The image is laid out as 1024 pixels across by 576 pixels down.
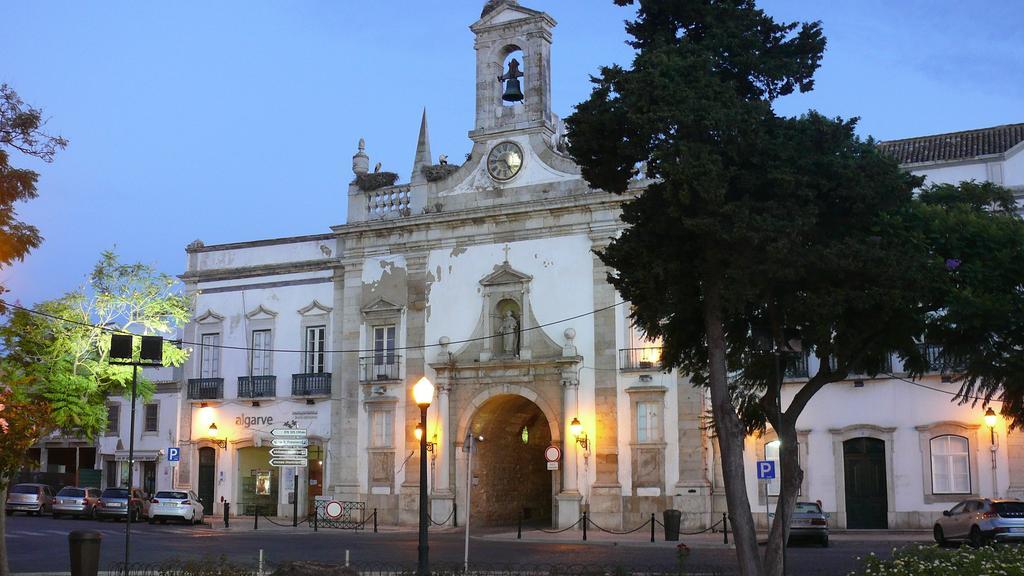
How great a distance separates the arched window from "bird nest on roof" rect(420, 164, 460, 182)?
16554 millimetres

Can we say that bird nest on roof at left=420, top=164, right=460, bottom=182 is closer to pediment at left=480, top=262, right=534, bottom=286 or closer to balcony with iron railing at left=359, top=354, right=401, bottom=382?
pediment at left=480, top=262, right=534, bottom=286

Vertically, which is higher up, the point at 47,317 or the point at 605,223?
the point at 605,223

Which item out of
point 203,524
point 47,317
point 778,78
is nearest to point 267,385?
point 203,524

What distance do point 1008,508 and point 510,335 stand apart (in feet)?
50.9

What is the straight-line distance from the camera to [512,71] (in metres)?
35.8

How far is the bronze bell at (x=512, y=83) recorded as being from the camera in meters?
35.4

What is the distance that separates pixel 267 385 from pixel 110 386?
6.21m

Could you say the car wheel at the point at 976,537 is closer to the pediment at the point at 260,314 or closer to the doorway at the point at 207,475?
the pediment at the point at 260,314

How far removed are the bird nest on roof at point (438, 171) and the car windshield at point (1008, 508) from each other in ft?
62.9

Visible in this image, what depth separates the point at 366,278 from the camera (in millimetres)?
37812

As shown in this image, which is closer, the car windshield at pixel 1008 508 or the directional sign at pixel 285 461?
the car windshield at pixel 1008 508

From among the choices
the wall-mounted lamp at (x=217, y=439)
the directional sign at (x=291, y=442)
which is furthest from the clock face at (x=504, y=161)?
the wall-mounted lamp at (x=217, y=439)

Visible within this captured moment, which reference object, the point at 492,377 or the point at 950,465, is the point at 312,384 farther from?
the point at 950,465

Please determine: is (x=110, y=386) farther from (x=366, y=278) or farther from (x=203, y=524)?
(x=366, y=278)
